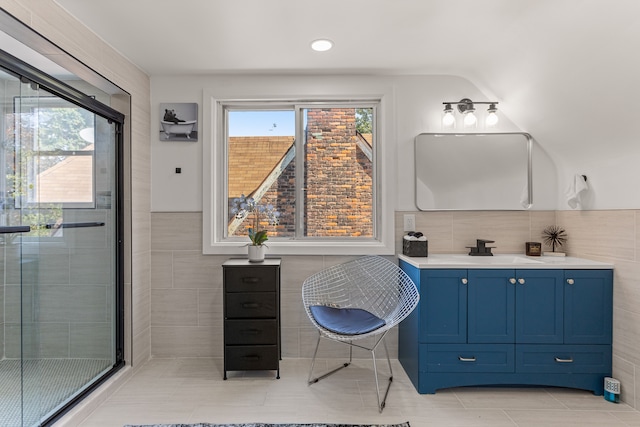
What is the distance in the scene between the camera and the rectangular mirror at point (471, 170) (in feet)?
9.23

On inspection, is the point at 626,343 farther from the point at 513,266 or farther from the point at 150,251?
the point at 150,251

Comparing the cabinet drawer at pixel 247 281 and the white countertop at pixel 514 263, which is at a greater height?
the white countertop at pixel 514 263

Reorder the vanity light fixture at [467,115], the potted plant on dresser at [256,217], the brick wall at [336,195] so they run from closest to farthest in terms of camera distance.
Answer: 1. the potted plant on dresser at [256,217]
2. the vanity light fixture at [467,115]
3. the brick wall at [336,195]

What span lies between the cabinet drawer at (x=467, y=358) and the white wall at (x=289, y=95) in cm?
111

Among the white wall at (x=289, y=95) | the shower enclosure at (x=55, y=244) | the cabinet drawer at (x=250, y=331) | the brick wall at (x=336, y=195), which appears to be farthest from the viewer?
the brick wall at (x=336, y=195)

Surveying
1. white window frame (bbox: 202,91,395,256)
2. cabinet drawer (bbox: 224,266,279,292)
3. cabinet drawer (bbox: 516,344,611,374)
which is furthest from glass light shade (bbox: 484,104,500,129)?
cabinet drawer (bbox: 224,266,279,292)

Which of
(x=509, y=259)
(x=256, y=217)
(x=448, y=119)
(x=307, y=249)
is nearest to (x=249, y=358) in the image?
(x=307, y=249)

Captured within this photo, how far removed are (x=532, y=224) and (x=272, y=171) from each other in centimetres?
222

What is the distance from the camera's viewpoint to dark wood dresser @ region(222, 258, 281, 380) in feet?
8.07

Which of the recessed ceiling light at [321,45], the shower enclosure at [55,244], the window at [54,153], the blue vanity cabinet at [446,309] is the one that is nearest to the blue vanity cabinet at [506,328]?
the blue vanity cabinet at [446,309]

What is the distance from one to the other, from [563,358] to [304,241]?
201 cm

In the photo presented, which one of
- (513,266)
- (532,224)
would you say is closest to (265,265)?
(513,266)

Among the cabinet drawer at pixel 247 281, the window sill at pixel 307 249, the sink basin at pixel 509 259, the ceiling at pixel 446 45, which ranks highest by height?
the ceiling at pixel 446 45

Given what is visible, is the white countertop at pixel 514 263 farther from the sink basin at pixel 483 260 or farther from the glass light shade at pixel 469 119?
the glass light shade at pixel 469 119
